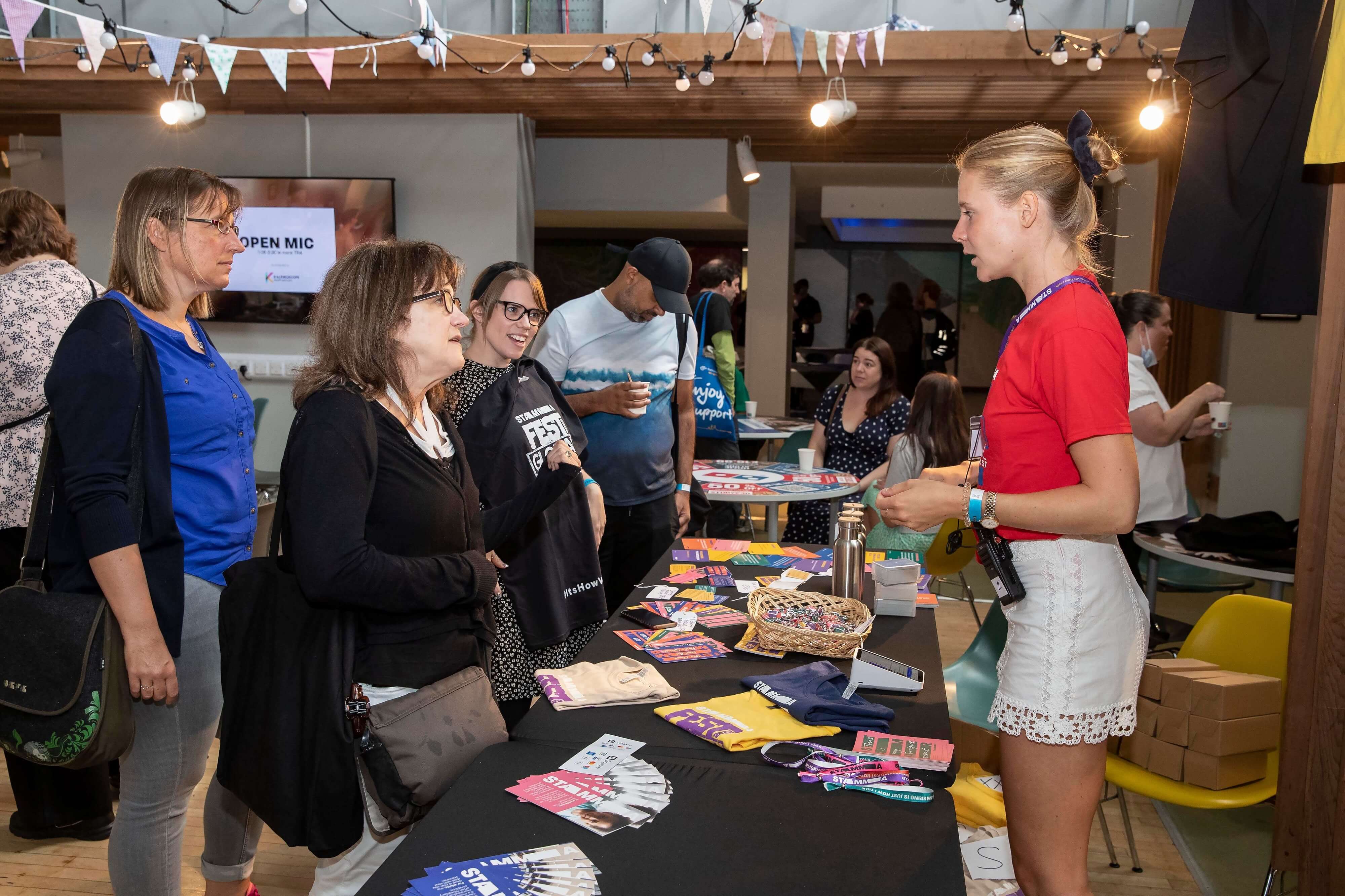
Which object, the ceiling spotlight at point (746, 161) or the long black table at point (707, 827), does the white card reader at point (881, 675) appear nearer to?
the long black table at point (707, 827)

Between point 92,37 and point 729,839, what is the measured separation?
484cm

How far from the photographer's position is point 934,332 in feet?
42.7

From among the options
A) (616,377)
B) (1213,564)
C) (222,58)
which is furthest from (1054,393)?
(222,58)

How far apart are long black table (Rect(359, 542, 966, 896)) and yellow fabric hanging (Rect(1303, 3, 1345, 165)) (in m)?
1.17

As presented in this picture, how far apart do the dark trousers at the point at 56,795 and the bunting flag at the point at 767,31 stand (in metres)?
4.02

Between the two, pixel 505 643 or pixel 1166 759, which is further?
pixel 505 643

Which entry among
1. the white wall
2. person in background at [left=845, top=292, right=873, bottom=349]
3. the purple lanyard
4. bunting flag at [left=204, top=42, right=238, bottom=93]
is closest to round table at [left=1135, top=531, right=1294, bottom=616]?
the purple lanyard

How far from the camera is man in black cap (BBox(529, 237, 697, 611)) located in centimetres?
302

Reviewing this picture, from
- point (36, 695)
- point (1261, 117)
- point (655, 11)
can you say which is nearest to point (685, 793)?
point (36, 695)

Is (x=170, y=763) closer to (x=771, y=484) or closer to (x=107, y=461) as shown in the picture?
(x=107, y=461)

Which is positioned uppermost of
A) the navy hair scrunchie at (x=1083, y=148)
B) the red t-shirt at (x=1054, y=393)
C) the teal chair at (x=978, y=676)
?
the navy hair scrunchie at (x=1083, y=148)

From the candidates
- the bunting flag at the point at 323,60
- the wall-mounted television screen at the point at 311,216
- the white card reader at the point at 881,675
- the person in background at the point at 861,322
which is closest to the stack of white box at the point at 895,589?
the white card reader at the point at 881,675

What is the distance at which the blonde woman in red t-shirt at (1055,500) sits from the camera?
Result: 1.35 m

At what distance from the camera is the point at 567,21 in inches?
211
